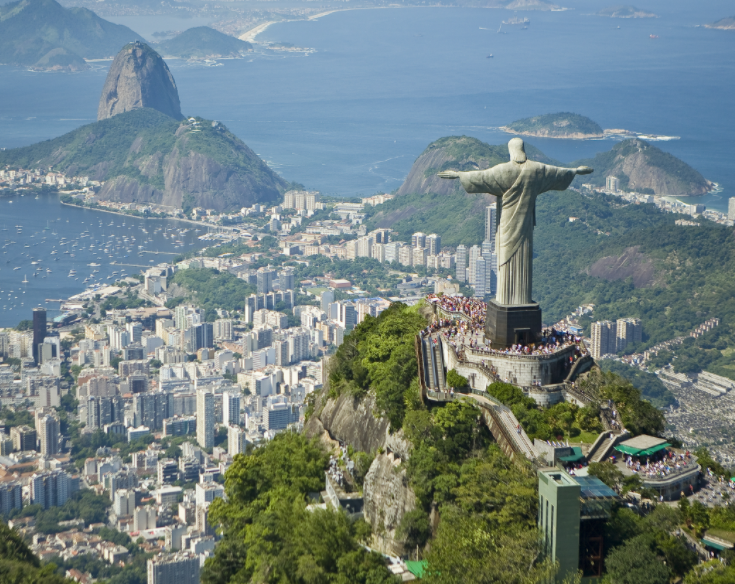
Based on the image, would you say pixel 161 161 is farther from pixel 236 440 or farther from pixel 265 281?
pixel 236 440

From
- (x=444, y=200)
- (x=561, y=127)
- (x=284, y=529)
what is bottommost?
(x=444, y=200)

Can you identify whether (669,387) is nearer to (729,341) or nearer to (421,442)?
(729,341)

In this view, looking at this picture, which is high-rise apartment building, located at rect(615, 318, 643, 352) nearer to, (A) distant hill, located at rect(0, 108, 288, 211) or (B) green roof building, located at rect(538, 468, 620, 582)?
(B) green roof building, located at rect(538, 468, 620, 582)

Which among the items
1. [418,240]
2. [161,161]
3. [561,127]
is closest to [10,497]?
[418,240]

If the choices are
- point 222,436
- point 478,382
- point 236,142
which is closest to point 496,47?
point 236,142

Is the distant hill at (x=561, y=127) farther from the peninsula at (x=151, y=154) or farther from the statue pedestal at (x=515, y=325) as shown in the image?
the statue pedestal at (x=515, y=325)

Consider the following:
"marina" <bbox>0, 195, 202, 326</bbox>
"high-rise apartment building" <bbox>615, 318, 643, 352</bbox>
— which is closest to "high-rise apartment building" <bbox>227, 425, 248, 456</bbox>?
"high-rise apartment building" <bbox>615, 318, 643, 352</bbox>
